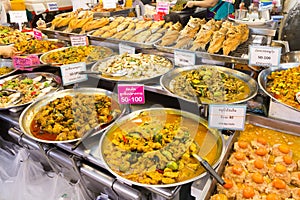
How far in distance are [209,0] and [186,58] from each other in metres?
2.85

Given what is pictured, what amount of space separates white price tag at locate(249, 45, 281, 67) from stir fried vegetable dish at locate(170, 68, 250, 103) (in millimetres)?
177

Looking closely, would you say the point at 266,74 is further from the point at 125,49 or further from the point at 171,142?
the point at 125,49

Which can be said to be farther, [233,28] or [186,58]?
[233,28]

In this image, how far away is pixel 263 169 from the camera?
4.54 feet

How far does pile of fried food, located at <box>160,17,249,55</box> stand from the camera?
Answer: 2086 millimetres

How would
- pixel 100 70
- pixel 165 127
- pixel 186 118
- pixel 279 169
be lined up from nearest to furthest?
pixel 279 169 < pixel 165 127 < pixel 186 118 < pixel 100 70

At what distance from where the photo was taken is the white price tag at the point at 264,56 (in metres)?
1.74

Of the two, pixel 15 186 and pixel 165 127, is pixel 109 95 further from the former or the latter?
pixel 15 186

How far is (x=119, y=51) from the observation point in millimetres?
2604

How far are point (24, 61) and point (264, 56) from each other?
214 centimetres

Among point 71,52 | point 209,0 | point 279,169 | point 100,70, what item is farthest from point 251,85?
point 209,0

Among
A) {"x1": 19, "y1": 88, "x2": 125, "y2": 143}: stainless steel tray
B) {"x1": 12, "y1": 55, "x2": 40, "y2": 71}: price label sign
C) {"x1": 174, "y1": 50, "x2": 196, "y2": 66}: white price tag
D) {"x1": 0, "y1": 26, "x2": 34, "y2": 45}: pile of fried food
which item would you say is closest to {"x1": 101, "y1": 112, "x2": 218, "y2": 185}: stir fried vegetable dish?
{"x1": 19, "y1": 88, "x2": 125, "y2": 143}: stainless steel tray

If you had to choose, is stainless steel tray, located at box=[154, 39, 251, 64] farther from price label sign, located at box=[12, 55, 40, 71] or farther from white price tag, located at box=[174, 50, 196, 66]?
price label sign, located at box=[12, 55, 40, 71]

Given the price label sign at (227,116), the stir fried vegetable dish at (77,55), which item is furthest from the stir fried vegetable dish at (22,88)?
the price label sign at (227,116)
